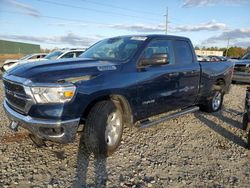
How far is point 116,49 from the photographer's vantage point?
4949 mm

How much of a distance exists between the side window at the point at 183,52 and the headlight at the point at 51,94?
2.80 metres

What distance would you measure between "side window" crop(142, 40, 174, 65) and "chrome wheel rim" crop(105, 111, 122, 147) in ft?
3.81

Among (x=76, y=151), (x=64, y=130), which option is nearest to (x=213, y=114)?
(x=76, y=151)

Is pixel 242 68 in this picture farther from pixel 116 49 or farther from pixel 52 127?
pixel 52 127

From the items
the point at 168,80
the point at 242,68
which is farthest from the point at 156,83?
the point at 242,68

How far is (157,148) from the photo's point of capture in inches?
184

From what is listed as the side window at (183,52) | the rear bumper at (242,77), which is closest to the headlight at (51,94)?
the side window at (183,52)

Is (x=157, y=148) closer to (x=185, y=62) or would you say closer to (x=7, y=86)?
(x=185, y=62)

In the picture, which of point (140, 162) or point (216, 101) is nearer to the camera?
point (140, 162)

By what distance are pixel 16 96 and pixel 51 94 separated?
2.30 ft

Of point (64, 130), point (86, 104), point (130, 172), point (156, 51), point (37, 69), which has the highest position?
point (156, 51)

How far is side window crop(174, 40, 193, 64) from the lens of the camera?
18.1 feet

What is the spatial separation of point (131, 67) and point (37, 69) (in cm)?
150

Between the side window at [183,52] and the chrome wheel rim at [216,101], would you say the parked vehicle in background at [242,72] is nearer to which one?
the chrome wheel rim at [216,101]
